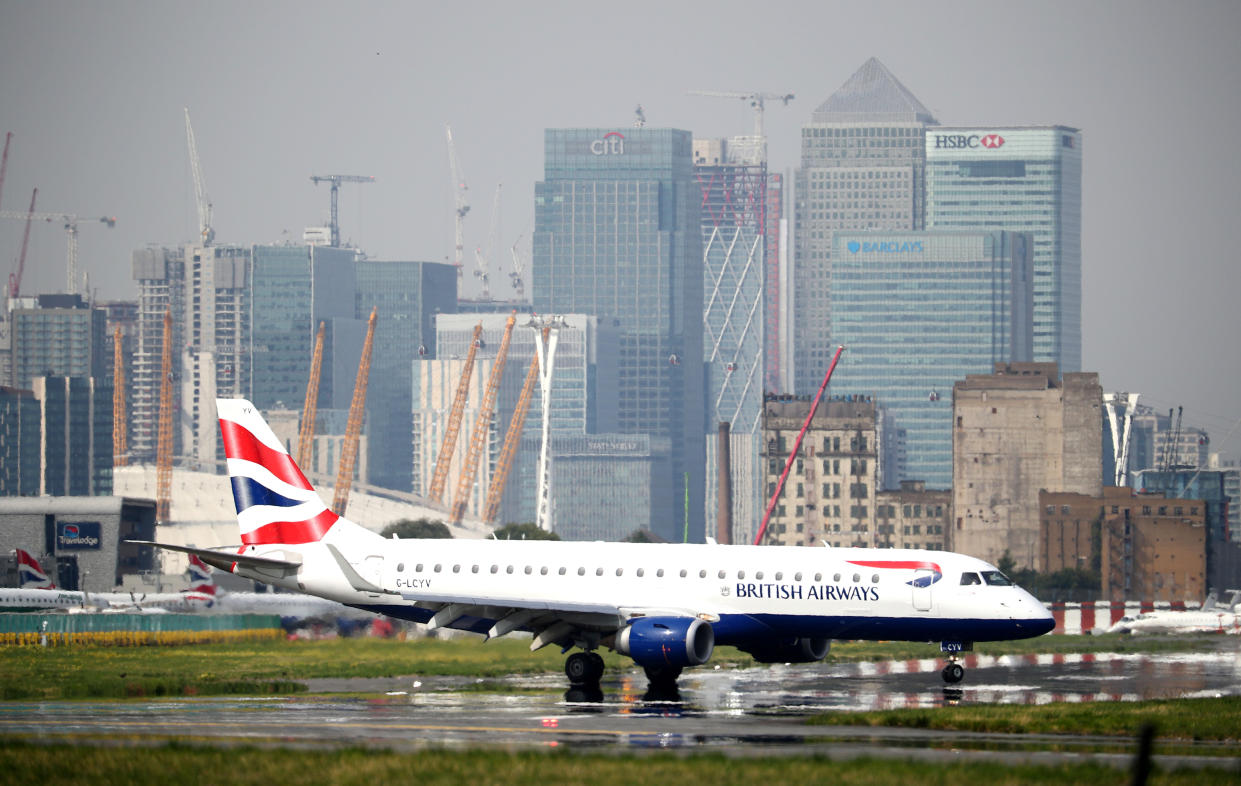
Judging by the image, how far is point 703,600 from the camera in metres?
52.6

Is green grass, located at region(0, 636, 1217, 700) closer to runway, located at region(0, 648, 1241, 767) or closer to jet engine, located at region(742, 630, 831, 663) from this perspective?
runway, located at region(0, 648, 1241, 767)

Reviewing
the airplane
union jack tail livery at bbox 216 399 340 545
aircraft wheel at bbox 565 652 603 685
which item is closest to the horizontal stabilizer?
union jack tail livery at bbox 216 399 340 545

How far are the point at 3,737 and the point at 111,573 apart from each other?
139m

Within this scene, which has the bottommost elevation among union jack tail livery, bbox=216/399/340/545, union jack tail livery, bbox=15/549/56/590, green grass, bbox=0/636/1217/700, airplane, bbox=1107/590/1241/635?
airplane, bbox=1107/590/1241/635

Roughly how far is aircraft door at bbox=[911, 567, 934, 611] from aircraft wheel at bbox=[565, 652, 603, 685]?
371 inches

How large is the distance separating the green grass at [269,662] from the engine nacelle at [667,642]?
1053cm

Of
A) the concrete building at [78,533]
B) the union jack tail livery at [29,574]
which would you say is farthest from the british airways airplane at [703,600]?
the concrete building at [78,533]

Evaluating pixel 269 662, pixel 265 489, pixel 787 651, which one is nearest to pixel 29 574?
pixel 269 662

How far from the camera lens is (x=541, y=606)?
50875mm

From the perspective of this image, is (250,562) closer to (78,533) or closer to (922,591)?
(922,591)

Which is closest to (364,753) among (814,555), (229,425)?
(814,555)

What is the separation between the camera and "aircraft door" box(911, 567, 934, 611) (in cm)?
5184

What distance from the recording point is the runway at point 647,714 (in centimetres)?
3550

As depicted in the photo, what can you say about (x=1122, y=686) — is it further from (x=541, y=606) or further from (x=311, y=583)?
(x=311, y=583)
